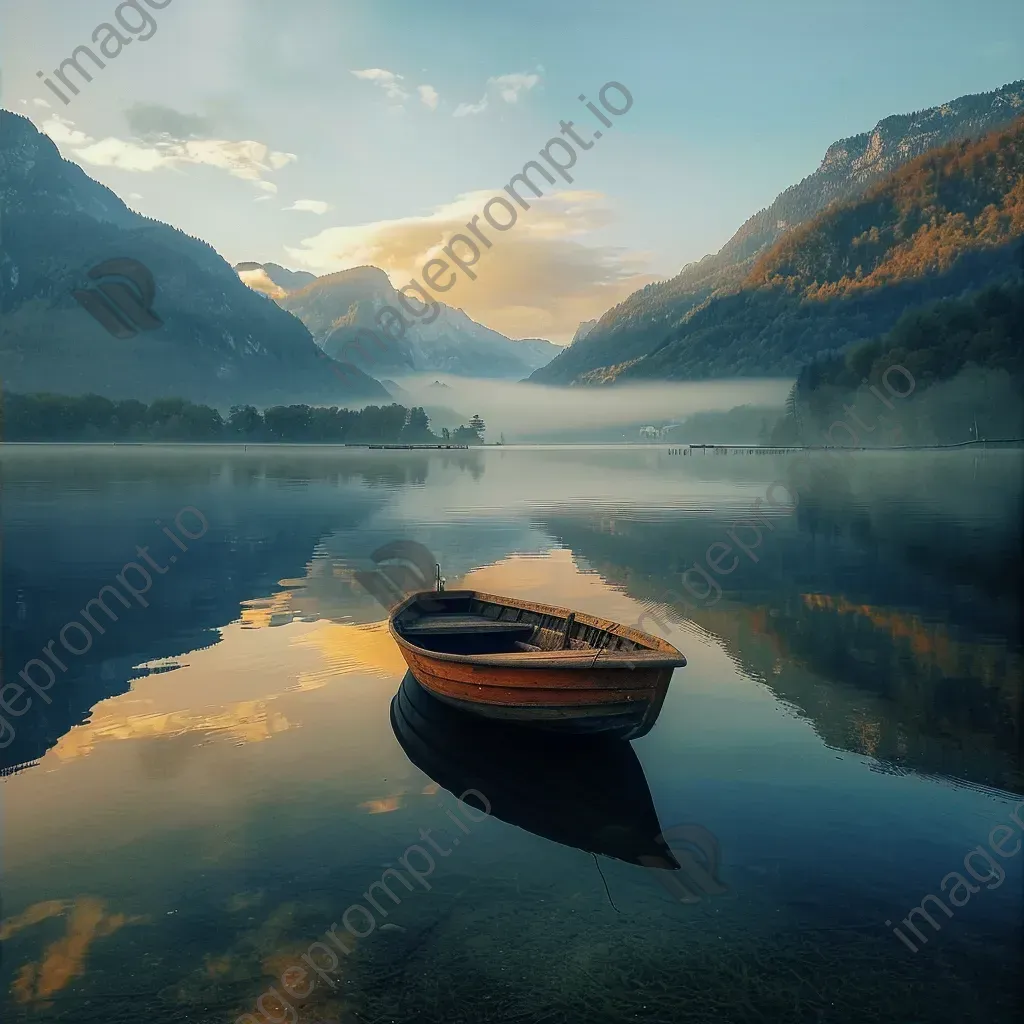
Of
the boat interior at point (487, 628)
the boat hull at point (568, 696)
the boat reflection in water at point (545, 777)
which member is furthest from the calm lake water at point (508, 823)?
the boat interior at point (487, 628)

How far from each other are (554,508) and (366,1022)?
74495 millimetres

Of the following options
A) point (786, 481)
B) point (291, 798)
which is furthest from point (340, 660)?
point (786, 481)

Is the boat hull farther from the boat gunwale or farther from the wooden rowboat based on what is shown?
the boat gunwale

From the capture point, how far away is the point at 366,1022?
10.2m

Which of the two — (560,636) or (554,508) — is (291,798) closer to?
(560,636)

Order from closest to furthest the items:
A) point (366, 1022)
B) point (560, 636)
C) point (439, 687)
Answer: point (366, 1022) → point (439, 687) → point (560, 636)

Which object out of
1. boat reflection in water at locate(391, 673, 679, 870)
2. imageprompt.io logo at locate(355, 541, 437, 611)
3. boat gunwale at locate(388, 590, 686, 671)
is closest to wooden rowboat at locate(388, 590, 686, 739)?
boat gunwale at locate(388, 590, 686, 671)

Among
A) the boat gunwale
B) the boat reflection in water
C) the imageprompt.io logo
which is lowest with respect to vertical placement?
the imageprompt.io logo

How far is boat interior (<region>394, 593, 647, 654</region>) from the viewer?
22328mm

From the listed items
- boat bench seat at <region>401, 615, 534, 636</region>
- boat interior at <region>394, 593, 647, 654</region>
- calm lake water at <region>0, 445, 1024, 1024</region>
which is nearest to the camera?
calm lake water at <region>0, 445, 1024, 1024</region>

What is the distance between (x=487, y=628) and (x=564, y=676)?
7095 millimetres

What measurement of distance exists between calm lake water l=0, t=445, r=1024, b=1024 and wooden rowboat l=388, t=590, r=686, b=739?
3.44 ft

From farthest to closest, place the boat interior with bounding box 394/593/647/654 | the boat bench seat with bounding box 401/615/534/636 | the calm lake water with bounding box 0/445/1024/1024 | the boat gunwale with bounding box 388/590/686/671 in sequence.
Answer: the boat bench seat with bounding box 401/615/534/636
the boat interior with bounding box 394/593/647/654
the boat gunwale with bounding box 388/590/686/671
the calm lake water with bounding box 0/445/1024/1024

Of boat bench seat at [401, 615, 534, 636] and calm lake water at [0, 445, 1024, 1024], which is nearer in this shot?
calm lake water at [0, 445, 1024, 1024]
